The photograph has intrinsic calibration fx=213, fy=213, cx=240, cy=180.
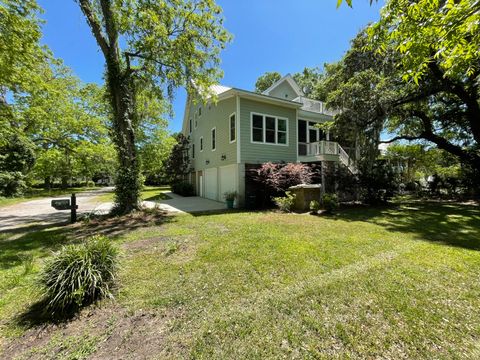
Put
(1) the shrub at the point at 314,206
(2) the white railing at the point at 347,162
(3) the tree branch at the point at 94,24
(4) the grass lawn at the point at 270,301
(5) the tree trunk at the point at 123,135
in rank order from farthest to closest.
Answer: (2) the white railing at the point at 347,162 < (1) the shrub at the point at 314,206 < (5) the tree trunk at the point at 123,135 < (3) the tree branch at the point at 94,24 < (4) the grass lawn at the point at 270,301

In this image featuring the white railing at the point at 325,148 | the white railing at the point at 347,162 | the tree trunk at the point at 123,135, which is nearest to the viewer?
the tree trunk at the point at 123,135

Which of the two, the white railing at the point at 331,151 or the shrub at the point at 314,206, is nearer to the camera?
the shrub at the point at 314,206

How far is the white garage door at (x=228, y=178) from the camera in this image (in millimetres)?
12257

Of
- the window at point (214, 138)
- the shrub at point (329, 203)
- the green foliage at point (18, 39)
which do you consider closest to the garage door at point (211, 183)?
the window at point (214, 138)

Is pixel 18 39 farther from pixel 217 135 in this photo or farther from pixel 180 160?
pixel 180 160

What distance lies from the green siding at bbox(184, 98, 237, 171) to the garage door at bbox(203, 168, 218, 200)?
0.46 meters

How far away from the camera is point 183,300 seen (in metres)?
3.13

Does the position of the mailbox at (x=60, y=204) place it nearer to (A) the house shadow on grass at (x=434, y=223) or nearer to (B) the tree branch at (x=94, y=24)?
(B) the tree branch at (x=94, y=24)

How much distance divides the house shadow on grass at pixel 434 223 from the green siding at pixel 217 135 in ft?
23.0

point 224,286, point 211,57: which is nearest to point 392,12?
point 224,286

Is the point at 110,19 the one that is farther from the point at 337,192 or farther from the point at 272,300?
the point at 337,192

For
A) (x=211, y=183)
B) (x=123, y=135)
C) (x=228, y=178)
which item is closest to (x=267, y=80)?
(x=211, y=183)

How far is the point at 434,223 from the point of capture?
759 cm

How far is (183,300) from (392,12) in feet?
19.2
